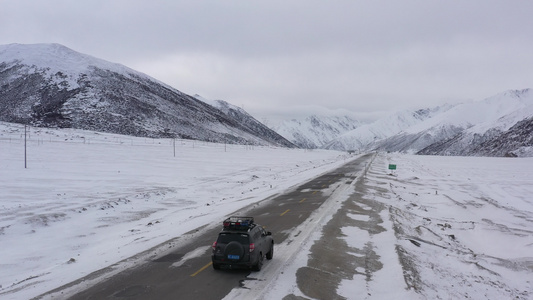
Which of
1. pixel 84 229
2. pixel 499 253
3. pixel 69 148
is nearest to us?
pixel 499 253

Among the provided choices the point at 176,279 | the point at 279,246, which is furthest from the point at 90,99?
the point at 176,279

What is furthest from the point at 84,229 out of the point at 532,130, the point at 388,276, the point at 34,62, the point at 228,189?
the point at 532,130

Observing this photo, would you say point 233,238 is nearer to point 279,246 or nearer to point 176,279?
point 176,279

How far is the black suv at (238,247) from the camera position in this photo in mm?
11750

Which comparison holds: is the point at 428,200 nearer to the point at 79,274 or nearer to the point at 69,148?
the point at 79,274

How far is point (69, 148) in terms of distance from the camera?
6066 centimetres

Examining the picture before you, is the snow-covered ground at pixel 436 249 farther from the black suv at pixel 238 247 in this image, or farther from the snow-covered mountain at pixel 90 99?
A: the snow-covered mountain at pixel 90 99

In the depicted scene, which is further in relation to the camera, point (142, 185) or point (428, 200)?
point (142, 185)

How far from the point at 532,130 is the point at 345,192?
167148mm

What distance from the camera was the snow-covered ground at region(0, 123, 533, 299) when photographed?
1210 cm

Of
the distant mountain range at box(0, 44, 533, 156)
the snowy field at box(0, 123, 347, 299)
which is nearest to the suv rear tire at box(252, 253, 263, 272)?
the snowy field at box(0, 123, 347, 299)

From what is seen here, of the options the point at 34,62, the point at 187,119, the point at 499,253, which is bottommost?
the point at 499,253

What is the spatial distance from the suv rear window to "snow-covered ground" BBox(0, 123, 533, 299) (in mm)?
1269

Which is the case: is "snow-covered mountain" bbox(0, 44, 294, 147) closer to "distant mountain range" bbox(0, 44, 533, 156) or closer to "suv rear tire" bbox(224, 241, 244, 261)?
"distant mountain range" bbox(0, 44, 533, 156)
